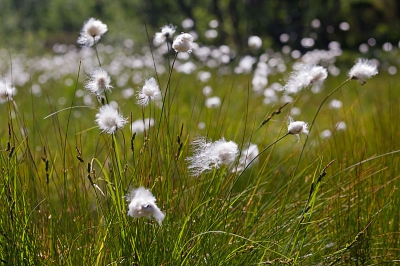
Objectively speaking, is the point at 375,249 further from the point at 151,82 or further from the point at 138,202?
the point at 138,202

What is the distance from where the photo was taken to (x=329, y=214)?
2.09 m

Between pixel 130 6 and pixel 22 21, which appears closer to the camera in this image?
pixel 130 6

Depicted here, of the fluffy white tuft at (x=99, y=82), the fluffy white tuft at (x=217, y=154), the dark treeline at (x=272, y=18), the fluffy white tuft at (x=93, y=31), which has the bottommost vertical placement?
the fluffy white tuft at (x=217, y=154)

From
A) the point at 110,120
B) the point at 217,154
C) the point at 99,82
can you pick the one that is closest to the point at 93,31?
the point at 99,82

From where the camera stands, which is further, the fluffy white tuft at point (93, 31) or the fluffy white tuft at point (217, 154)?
the fluffy white tuft at point (93, 31)

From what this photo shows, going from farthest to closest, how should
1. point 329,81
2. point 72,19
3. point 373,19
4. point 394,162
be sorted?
point 72,19 → point 373,19 → point 329,81 → point 394,162

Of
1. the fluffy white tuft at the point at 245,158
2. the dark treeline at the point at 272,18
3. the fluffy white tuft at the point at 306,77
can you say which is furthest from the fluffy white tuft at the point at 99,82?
the dark treeline at the point at 272,18

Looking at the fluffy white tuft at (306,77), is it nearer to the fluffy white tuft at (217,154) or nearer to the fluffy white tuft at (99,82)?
the fluffy white tuft at (217,154)

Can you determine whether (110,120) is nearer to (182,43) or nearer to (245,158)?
(182,43)

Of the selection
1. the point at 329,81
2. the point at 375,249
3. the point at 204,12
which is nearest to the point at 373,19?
the point at 204,12

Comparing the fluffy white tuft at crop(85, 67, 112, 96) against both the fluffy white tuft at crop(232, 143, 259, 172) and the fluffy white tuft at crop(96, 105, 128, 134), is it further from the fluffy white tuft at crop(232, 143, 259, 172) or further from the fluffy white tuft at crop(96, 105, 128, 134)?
the fluffy white tuft at crop(232, 143, 259, 172)

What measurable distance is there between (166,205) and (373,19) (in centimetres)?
1573

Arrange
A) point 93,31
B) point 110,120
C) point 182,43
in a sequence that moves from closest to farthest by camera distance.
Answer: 1. point 110,120
2. point 182,43
3. point 93,31

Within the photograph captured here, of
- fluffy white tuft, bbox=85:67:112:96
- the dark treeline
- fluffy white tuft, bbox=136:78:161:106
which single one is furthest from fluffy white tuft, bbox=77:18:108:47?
the dark treeline
